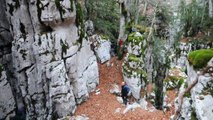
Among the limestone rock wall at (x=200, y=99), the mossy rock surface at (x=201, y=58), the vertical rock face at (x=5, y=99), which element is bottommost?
the vertical rock face at (x=5, y=99)

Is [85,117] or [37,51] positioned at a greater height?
[37,51]

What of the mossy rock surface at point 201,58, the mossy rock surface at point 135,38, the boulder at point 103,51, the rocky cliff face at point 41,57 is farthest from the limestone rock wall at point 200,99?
the boulder at point 103,51

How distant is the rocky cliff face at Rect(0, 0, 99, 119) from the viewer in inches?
554

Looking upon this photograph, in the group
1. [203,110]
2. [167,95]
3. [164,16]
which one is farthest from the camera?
[164,16]

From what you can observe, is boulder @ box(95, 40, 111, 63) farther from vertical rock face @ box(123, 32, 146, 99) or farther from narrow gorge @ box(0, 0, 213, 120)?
narrow gorge @ box(0, 0, 213, 120)

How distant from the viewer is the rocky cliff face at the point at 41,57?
1408 centimetres

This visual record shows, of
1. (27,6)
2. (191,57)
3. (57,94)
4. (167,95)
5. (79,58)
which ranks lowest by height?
(167,95)

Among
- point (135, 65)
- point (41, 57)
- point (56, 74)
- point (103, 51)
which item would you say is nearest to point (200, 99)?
point (56, 74)

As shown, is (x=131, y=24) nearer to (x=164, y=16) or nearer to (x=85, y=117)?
(x=85, y=117)

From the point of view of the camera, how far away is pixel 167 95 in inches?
715

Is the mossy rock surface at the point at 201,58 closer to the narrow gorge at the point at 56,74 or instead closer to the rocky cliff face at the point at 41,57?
the narrow gorge at the point at 56,74

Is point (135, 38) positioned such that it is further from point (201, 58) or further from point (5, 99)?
point (201, 58)

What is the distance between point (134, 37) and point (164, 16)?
46.5ft

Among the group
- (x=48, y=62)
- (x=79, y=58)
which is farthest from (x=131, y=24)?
(x=48, y=62)
